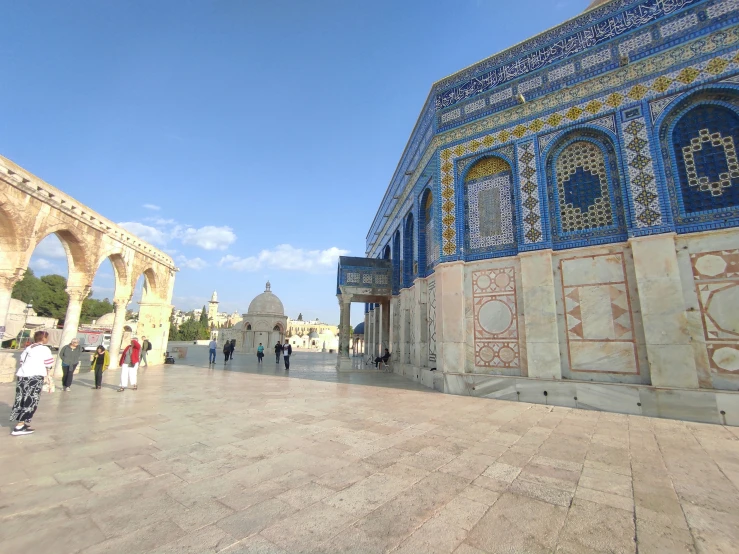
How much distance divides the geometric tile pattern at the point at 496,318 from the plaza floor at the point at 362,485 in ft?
8.55

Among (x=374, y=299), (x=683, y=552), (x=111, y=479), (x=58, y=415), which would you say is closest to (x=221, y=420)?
(x=111, y=479)

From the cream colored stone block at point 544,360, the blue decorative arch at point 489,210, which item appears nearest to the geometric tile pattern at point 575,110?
the blue decorative arch at point 489,210

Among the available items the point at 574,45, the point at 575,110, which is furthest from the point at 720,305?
the point at 574,45

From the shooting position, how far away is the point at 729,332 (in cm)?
600

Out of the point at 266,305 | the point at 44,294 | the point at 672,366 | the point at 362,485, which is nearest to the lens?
the point at 362,485

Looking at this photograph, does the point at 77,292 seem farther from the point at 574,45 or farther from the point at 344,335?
the point at 574,45

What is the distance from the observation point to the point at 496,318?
8.36 m

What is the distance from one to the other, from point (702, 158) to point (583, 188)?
6.59 feet

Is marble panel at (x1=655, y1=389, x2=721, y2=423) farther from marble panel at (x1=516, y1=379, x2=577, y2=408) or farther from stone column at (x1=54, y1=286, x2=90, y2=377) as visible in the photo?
stone column at (x1=54, y1=286, x2=90, y2=377)

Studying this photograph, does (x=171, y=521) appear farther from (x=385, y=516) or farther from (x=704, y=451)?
(x=704, y=451)

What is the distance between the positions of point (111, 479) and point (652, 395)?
8189 mm

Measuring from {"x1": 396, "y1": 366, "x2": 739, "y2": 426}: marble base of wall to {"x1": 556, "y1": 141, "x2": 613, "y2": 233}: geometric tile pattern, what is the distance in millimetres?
3452

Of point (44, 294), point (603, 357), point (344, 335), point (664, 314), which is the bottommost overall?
point (603, 357)

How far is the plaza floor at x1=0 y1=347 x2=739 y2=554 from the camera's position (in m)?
2.19
